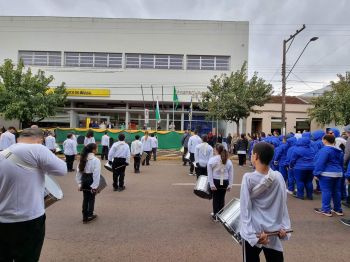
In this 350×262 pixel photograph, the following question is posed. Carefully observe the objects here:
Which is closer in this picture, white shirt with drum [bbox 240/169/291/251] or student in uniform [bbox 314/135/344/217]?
white shirt with drum [bbox 240/169/291/251]

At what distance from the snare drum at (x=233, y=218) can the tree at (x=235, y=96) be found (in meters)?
20.1

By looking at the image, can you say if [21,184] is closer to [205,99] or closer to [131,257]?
[131,257]

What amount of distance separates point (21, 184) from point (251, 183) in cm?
219

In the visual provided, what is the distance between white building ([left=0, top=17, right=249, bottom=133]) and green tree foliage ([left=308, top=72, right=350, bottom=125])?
7841mm

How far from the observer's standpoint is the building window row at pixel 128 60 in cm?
3142

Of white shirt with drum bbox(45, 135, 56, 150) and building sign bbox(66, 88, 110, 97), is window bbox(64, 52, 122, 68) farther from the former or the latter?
white shirt with drum bbox(45, 135, 56, 150)

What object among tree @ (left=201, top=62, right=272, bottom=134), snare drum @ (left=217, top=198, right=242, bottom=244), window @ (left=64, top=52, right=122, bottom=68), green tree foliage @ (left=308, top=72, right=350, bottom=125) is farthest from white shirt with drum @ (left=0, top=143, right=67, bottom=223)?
window @ (left=64, top=52, right=122, bottom=68)

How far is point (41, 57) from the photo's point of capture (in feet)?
104

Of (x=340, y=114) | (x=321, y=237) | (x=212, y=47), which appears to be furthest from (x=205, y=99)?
(x=321, y=237)

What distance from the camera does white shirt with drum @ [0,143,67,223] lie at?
3.23 metres

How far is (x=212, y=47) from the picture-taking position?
103 feet

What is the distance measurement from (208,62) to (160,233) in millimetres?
26950

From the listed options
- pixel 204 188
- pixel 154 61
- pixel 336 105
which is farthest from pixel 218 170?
pixel 154 61

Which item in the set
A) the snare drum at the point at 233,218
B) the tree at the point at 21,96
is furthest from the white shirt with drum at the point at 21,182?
the tree at the point at 21,96
